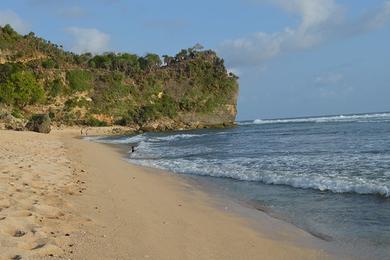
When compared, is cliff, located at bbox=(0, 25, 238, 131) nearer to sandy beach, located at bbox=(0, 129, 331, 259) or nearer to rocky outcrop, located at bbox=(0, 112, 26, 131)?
rocky outcrop, located at bbox=(0, 112, 26, 131)

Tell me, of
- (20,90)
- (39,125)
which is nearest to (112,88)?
(20,90)

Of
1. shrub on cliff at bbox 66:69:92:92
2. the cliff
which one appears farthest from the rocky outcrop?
shrub on cliff at bbox 66:69:92:92

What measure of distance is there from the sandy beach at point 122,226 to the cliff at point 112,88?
59361 mm

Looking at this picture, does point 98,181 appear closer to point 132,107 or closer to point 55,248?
point 55,248

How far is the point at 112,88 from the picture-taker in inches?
3511

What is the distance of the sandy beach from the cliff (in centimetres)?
5936

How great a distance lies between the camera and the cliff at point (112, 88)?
75.4m

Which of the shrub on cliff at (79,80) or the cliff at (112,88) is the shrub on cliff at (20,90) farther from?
the shrub on cliff at (79,80)

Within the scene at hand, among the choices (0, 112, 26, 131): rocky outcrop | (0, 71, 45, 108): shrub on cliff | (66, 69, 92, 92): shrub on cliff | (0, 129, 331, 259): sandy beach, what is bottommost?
(0, 129, 331, 259): sandy beach

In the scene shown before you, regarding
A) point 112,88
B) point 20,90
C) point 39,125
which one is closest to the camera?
point 39,125

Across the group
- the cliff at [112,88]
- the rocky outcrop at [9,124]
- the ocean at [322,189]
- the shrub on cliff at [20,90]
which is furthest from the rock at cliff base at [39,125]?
the ocean at [322,189]

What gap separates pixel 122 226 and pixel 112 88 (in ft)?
277

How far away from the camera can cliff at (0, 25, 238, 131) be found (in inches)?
2970

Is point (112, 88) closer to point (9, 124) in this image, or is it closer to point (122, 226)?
point (9, 124)
